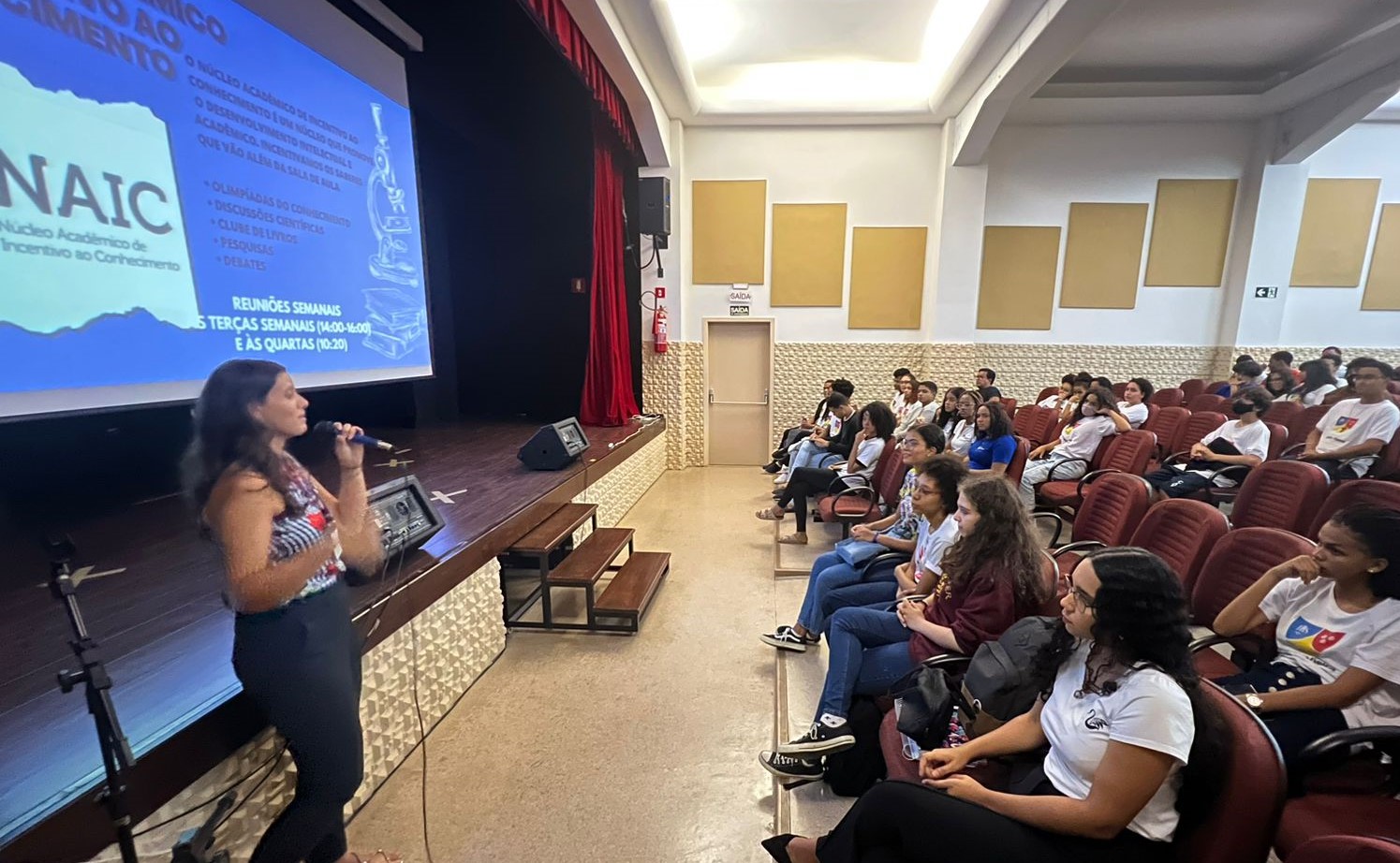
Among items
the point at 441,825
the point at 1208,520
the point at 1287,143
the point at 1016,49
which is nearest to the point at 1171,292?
the point at 1287,143

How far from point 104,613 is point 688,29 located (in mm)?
5767

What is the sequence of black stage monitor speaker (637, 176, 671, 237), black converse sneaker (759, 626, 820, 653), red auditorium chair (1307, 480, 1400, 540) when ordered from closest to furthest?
red auditorium chair (1307, 480, 1400, 540)
black converse sneaker (759, 626, 820, 653)
black stage monitor speaker (637, 176, 671, 237)

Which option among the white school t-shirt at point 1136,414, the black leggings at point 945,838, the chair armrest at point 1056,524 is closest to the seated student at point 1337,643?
the black leggings at point 945,838

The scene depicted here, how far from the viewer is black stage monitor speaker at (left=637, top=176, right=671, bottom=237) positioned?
599 cm

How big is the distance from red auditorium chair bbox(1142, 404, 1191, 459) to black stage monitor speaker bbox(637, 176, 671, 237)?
190 inches

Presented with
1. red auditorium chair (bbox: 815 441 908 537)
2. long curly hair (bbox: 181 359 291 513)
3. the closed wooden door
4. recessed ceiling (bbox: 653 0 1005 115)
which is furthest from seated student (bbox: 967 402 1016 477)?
the closed wooden door

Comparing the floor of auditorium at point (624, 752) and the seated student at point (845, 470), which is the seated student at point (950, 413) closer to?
the seated student at point (845, 470)

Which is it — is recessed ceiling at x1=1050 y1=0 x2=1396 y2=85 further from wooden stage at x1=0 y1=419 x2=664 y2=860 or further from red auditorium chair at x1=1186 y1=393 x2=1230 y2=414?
wooden stage at x1=0 y1=419 x2=664 y2=860

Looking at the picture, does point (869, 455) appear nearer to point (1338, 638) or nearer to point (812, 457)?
point (812, 457)

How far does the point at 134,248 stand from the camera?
7.53 feet

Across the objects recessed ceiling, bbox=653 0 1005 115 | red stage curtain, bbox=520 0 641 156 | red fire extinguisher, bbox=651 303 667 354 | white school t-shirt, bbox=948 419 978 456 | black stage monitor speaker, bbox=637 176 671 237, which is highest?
recessed ceiling, bbox=653 0 1005 115

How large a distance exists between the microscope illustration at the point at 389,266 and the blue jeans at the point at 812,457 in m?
3.10

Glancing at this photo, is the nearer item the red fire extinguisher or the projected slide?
the projected slide

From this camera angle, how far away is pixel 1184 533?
84.0 inches
